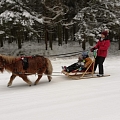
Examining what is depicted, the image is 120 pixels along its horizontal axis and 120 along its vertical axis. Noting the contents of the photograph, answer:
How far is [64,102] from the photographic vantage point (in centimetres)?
473

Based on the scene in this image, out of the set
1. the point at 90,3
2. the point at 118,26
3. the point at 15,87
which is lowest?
the point at 15,87

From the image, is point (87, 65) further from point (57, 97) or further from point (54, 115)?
point (54, 115)

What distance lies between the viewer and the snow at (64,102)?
3965mm

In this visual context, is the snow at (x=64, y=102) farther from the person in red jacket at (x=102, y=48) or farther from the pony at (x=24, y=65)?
the person in red jacket at (x=102, y=48)

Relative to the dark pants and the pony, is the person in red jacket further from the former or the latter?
the pony

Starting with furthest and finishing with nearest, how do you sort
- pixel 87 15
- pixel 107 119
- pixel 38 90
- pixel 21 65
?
pixel 87 15 < pixel 21 65 < pixel 38 90 < pixel 107 119

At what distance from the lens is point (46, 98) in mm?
5133

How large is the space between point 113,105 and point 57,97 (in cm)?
148

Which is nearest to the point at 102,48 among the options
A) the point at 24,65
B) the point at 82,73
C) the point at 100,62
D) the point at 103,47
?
the point at 103,47

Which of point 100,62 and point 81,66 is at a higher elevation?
point 100,62

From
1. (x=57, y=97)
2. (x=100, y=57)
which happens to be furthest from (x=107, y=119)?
(x=100, y=57)

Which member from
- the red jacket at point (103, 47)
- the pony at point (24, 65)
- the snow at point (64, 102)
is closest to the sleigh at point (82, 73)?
the red jacket at point (103, 47)

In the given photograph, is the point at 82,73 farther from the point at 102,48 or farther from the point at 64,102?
the point at 64,102

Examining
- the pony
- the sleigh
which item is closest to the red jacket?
the sleigh
